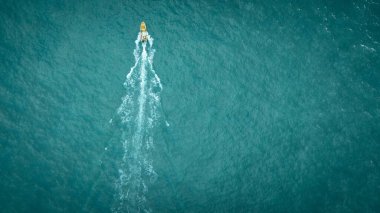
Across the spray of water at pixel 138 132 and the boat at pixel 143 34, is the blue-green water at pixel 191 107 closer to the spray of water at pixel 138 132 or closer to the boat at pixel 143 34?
the spray of water at pixel 138 132

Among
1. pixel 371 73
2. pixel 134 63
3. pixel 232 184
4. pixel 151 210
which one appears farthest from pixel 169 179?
pixel 371 73

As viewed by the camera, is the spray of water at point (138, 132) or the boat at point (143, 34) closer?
the spray of water at point (138, 132)

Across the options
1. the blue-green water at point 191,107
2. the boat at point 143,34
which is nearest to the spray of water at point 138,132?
the blue-green water at point 191,107

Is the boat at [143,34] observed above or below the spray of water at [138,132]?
above

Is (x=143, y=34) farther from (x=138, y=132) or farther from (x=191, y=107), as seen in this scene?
(x=138, y=132)

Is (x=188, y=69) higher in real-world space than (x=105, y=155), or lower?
higher

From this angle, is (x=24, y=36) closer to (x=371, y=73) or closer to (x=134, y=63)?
(x=134, y=63)
